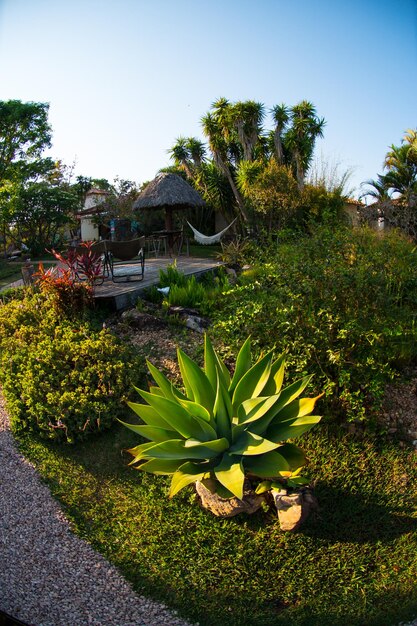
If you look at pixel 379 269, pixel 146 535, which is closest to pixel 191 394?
pixel 146 535

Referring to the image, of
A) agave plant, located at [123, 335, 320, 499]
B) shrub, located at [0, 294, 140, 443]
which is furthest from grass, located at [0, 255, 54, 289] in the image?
agave plant, located at [123, 335, 320, 499]

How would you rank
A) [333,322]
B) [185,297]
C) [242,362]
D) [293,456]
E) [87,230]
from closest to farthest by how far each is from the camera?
1. [293,456]
2. [242,362]
3. [333,322]
4. [185,297]
5. [87,230]

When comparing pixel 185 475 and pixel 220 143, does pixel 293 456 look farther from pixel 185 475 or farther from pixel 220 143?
pixel 220 143

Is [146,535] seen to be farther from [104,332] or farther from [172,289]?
[172,289]

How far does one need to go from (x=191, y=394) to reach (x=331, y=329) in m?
1.35

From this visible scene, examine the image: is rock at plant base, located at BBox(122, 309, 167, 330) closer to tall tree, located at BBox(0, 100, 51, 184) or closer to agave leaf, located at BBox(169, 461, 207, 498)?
tall tree, located at BBox(0, 100, 51, 184)

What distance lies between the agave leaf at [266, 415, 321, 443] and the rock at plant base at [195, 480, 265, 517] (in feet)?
1.36

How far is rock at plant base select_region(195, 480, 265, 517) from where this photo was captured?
11.1ft

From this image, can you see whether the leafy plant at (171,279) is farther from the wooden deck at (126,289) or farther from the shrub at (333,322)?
the shrub at (333,322)

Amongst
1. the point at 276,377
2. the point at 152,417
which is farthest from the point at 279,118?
the point at 152,417

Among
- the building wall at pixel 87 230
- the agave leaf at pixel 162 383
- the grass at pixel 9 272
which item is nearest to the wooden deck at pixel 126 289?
the agave leaf at pixel 162 383

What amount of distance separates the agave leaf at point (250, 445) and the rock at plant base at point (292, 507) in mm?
375

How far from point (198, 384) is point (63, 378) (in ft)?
6.39

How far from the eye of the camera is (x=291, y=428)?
11.2ft
